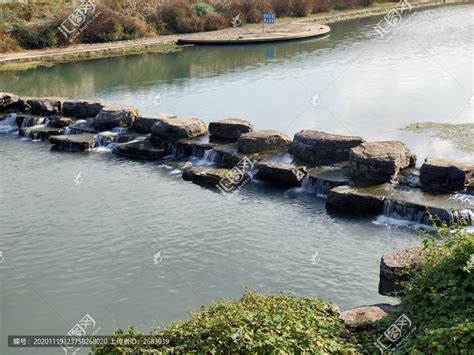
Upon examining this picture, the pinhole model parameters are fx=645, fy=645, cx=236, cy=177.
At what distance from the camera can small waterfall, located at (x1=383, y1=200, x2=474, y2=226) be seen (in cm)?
1426

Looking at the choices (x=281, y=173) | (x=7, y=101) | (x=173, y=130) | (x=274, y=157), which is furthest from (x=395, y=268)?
(x=7, y=101)

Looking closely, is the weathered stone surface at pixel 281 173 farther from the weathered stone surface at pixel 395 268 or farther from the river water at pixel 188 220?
the weathered stone surface at pixel 395 268

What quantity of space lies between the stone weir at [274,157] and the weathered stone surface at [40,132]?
3cm

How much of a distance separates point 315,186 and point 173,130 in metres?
5.66

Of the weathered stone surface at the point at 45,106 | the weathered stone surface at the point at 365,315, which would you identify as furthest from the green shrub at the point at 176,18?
the weathered stone surface at the point at 365,315

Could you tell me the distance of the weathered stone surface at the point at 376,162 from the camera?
637 inches

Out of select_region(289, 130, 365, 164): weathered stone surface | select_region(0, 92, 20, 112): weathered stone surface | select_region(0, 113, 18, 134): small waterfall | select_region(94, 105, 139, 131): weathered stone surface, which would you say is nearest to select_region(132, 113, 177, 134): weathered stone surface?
select_region(94, 105, 139, 131): weathered stone surface

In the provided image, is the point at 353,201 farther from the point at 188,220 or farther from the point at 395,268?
the point at 395,268

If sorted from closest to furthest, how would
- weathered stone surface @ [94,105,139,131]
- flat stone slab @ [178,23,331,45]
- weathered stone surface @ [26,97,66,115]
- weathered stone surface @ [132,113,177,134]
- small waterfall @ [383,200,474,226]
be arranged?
small waterfall @ [383,200,474,226] → weathered stone surface @ [132,113,177,134] → weathered stone surface @ [94,105,139,131] → weathered stone surface @ [26,97,66,115] → flat stone slab @ [178,23,331,45]

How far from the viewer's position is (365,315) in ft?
29.3

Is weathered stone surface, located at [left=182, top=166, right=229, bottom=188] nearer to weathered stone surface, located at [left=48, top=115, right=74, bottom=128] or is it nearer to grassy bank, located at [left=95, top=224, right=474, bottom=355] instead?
weathered stone surface, located at [left=48, top=115, right=74, bottom=128]

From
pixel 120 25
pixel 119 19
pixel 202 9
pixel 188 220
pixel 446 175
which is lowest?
pixel 188 220

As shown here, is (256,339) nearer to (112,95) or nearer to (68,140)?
(68,140)

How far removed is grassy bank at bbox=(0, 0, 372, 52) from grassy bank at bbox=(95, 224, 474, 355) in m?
33.0
